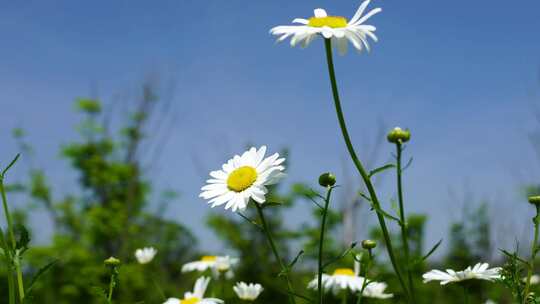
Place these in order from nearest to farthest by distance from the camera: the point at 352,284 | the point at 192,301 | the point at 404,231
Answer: the point at 404,231
the point at 192,301
the point at 352,284

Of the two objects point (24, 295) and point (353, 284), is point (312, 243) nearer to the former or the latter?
point (353, 284)

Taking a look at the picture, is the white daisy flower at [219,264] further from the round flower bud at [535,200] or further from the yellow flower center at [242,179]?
the round flower bud at [535,200]

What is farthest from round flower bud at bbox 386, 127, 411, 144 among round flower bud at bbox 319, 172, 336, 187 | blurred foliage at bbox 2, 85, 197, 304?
blurred foliage at bbox 2, 85, 197, 304

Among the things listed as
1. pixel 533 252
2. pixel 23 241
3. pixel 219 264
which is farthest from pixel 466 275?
pixel 219 264

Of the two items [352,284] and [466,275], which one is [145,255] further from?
[466,275]

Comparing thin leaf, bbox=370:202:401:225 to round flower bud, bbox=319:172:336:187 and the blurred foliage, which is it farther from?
the blurred foliage

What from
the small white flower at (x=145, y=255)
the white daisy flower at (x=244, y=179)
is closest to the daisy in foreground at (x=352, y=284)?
the white daisy flower at (x=244, y=179)

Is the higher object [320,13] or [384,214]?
[320,13]
